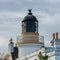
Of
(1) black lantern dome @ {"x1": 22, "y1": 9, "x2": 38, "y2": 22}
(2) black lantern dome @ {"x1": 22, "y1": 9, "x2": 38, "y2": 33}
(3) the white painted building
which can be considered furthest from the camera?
(1) black lantern dome @ {"x1": 22, "y1": 9, "x2": 38, "y2": 22}

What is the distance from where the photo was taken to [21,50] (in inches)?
1777

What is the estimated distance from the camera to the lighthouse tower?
44.6 metres

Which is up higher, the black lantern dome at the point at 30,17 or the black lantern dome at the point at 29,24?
the black lantern dome at the point at 30,17

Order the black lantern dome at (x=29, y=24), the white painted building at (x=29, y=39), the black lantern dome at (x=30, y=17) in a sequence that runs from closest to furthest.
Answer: the white painted building at (x=29, y=39), the black lantern dome at (x=29, y=24), the black lantern dome at (x=30, y=17)

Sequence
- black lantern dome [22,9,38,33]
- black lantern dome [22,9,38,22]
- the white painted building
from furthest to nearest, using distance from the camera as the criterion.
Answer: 1. black lantern dome [22,9,38,22]
2. black lantern dome [22,9,38,33]
3. the white painted building

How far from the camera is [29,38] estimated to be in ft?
148

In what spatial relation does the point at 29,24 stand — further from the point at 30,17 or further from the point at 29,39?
the point at 29,39

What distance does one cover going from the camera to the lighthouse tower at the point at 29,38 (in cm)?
4456

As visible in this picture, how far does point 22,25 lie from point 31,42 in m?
2.38

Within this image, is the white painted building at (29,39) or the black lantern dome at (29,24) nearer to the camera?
the white painted building at (29,39)

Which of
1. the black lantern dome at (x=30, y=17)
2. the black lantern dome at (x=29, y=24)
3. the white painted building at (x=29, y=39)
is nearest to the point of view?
the white painted building at (x=29, y=39)

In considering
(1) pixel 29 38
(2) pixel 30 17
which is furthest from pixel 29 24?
(1) pixel 29 38

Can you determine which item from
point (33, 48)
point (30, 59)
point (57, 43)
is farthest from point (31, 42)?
point (57, 43)

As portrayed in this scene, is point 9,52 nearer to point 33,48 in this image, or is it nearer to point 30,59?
point 33,48
